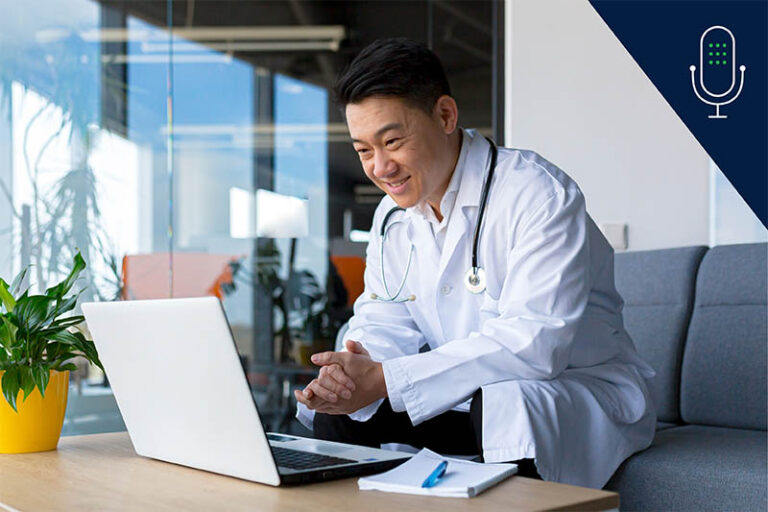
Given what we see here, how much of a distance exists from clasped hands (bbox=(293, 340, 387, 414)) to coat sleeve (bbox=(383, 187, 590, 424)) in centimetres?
3

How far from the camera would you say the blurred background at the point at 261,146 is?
2.80 metres

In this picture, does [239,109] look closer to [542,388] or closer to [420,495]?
[542,388]

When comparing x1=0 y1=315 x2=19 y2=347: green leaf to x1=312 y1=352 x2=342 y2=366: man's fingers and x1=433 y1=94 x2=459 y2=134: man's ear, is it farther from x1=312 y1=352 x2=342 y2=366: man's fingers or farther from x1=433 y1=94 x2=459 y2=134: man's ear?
x1=433 y1=94 x2=459 y2=134: man's ear

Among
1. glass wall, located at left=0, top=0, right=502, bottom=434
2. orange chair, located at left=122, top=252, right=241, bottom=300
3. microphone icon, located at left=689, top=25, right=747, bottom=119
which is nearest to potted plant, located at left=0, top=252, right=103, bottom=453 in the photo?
orange chair, located at left=122, top=252, right=241, bottom=300

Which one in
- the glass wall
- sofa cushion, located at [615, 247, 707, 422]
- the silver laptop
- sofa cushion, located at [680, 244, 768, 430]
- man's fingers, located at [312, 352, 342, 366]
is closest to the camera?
the silver laptop

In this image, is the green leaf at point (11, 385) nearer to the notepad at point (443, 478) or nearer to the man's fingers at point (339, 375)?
the man's fingers at point (339, 375)

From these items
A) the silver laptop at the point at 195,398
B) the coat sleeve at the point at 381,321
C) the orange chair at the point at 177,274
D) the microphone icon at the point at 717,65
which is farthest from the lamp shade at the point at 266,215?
the silver laptop at the point at 195,398

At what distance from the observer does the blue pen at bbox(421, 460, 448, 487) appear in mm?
1066

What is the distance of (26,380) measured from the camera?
147 centimetres

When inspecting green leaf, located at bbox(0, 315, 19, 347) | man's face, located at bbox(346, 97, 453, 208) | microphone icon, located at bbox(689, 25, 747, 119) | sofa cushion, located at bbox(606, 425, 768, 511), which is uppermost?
microphone icon, located at bbox(689, 25, 747, 119)

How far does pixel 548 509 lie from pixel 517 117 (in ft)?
7.36

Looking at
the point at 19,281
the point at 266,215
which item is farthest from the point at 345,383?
the point at 266,215

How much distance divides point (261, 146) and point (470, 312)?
10.0ft

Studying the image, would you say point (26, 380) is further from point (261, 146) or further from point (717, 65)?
point (261, 146)
